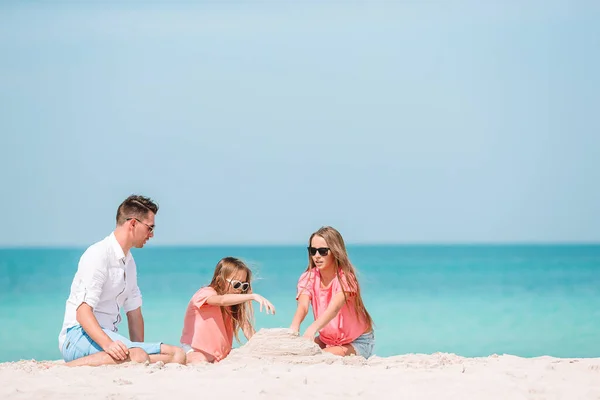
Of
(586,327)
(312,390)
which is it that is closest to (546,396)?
(312,390)

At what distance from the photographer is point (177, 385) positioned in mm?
5723

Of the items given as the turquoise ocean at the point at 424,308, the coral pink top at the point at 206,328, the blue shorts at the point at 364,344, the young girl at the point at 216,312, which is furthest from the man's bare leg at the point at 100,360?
the blue shorts at the point at 364,344

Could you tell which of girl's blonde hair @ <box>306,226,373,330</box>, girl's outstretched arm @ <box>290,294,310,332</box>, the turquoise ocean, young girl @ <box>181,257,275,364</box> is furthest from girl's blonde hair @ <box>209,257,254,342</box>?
girl's blonde hair @ <box>306,226,373,330</box>

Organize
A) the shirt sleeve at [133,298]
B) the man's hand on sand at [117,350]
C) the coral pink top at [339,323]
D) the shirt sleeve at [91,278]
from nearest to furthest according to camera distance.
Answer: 1. the man's hand on sand at [117,350]
2. the shirt sleeve at [91,278]
3. the shirt sleeve at [133,298]
4. the coral pink top at [339,323]

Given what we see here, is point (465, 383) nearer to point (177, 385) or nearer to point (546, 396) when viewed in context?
point (546, 396)

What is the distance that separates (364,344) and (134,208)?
7.33 feet

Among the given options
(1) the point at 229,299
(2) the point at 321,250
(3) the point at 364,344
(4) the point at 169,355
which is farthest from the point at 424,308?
(4) the point at 169,355

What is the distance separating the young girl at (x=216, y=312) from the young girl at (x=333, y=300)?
52cm

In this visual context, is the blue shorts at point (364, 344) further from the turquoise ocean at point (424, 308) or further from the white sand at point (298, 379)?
the white sand at point (298, 379)

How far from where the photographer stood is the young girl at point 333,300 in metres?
7.32

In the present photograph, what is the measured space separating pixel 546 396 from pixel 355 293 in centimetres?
209

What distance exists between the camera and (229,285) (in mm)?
7246

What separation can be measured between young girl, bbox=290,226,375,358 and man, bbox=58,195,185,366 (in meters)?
1.23

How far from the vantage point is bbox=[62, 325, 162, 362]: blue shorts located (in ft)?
21.8
